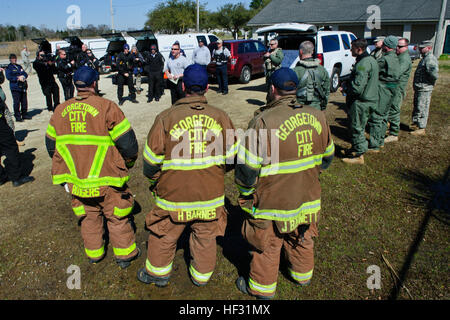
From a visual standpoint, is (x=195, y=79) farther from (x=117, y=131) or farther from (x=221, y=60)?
(x=221, y=60)

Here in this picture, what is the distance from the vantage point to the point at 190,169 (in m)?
2.79

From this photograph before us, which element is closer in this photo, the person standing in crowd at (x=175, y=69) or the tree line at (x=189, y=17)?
the person standing in crowd at (x=175, y=69)

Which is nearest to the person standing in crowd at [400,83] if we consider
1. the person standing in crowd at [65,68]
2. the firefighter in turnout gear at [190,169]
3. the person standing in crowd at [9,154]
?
the firefighter in turnout gear at [190,169]

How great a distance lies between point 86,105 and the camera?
120 inches

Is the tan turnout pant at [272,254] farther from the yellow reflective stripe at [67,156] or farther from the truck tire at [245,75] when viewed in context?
the truck tire at [245,75]

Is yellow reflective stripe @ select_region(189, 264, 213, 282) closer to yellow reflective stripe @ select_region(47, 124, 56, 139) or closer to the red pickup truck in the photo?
yellow reflective stripe @ select_region(47, 124, 56, 139)

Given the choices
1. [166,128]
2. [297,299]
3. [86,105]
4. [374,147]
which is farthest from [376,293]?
[374,147]

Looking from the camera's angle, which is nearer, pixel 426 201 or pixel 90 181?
pixel 90 181

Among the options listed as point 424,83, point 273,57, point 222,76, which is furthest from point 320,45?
point 424,83

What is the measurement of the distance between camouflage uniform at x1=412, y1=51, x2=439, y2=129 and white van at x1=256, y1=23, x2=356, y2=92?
3.75 m

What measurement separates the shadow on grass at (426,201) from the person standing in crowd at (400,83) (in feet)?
4.97

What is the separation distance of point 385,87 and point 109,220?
18.1 feet

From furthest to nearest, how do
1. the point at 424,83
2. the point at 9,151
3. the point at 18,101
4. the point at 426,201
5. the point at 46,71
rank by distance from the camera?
the point at 46,71 < the point at 18,101 < the point at 424,83 < the point at 9,151 < the point at 426,201

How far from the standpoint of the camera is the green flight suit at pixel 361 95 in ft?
17.3
